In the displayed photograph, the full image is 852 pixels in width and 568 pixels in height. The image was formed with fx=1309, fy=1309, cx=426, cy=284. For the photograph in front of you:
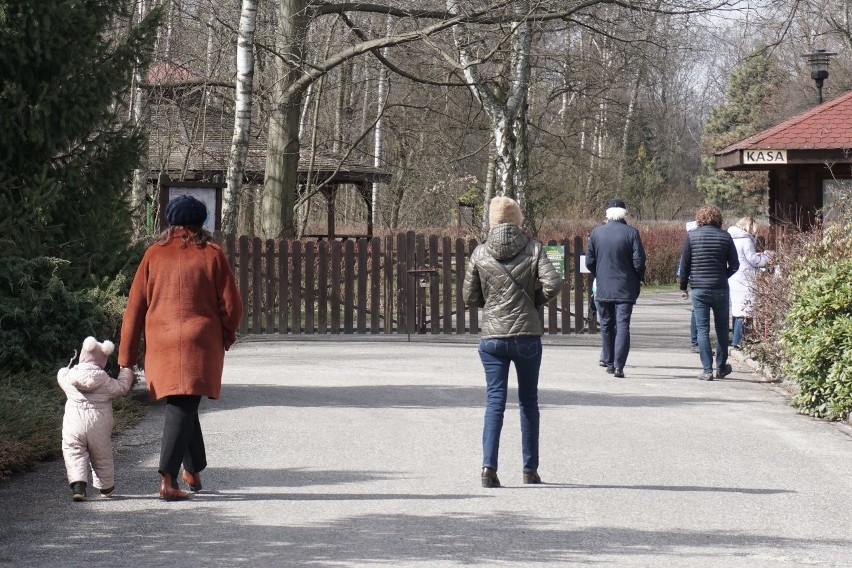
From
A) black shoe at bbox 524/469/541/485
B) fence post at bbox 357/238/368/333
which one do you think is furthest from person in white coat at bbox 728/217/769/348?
black shoe at bbox 524/469/541/485

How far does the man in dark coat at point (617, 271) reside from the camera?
13906 mm

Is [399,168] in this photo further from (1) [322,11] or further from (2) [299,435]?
(2) [299,435]

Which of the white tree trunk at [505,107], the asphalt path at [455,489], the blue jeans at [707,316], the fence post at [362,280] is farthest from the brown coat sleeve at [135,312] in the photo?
the white tree trunk at [505,107]

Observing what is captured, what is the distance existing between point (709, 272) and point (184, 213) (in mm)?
7630

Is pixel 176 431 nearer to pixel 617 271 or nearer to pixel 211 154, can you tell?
pixel 617 271

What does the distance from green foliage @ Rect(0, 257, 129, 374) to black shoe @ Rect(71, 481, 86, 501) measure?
2.42m

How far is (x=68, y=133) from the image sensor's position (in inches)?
420

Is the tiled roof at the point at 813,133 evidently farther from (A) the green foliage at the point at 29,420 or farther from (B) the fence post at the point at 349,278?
(A) the green foliage at the point at 29,420

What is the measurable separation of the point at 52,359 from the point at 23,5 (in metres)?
2.74

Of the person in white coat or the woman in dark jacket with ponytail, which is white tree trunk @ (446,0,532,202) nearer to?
the person in white coat

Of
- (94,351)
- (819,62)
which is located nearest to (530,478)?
(94,351)

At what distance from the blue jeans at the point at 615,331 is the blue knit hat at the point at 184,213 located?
22.6 feet

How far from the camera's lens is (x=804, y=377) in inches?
441

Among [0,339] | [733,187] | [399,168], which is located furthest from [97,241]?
[733,187]
